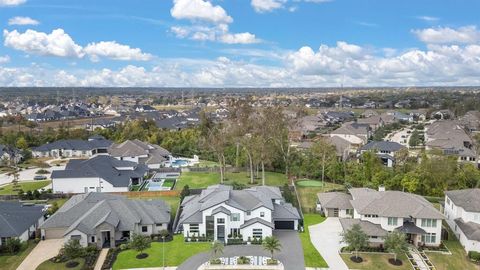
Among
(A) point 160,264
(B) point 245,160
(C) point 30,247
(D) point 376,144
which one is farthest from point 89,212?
(D) point 376,144

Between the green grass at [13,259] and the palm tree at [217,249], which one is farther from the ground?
the palm tree at [217,249]

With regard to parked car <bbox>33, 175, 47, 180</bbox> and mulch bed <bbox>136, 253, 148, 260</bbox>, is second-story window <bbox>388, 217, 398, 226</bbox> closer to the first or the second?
mulch bed <bbox>136, 253, 148, 260</bbox>

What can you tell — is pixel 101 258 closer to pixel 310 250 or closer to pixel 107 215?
pixel 107 215

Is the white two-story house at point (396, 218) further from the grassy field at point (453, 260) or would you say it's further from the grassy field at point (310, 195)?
the grassy field at point (310, 195)

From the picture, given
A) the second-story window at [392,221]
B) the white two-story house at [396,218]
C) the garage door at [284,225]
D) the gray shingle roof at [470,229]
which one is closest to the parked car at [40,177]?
the garage door at [284,225]

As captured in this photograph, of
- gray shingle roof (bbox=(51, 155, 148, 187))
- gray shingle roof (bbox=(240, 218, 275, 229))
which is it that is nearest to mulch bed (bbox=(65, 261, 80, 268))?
gray shingle roof (bbox=(240, 218, 275, 229))
